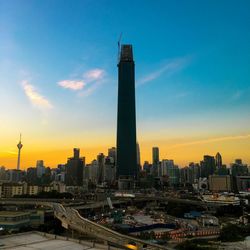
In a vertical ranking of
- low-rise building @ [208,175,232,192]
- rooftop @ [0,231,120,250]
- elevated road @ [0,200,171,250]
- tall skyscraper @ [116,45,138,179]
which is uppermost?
tall skyscraper @ [116,45,138,179]

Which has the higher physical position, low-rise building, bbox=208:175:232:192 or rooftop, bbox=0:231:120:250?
low-rise building, bbox=208:175:232:192

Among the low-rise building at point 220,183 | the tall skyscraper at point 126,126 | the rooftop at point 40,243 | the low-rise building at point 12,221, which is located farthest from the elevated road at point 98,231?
the tall skyscraper at point 126,126

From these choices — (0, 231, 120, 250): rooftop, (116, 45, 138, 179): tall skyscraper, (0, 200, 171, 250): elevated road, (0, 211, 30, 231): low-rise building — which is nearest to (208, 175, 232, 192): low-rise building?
(116, 45, 138, 179): tall skyscraper

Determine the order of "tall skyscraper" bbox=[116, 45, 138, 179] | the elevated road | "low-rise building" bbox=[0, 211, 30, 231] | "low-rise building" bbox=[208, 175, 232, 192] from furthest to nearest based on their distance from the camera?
"tall skyscraper" bbox=[116, 45, 138, 179] → "low-rise building" bbox=[208, 175, 232, 192] → "low-rise building" bbox=[0, 211, 30, 231] → the elevated road

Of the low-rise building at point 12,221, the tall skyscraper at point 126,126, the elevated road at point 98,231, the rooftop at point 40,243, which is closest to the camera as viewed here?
the rooftop at point 40,243

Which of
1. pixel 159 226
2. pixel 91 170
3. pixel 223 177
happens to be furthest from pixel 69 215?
pixel 91 170

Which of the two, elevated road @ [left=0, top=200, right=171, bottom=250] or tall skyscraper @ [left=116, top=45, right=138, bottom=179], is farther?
tall skyscraper @ [left=116, top=45, right=138, bottom=179]

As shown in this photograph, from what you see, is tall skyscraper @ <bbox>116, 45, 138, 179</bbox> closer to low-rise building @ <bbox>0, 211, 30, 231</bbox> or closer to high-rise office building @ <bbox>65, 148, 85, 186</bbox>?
high-rise office building @ <bbox>65, 148, 85, 186</bbox>

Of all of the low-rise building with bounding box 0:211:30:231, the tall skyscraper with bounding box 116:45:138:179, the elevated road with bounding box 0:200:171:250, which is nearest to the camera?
the elevated road with bounding box 0:200:171:250

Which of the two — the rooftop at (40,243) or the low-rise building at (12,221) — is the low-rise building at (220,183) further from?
the rooftop at (40,243)
